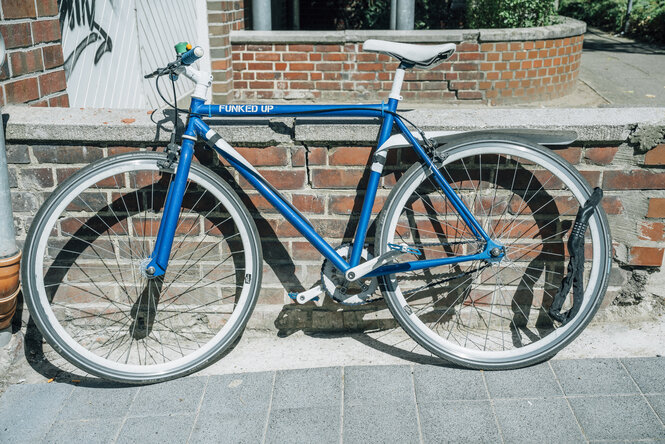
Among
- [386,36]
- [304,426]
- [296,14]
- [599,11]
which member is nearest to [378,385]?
[304,426]

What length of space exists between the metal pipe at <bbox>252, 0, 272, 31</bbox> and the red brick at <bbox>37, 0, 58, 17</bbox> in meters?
4.54

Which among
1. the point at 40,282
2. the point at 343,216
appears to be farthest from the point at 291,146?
the point at 40,282

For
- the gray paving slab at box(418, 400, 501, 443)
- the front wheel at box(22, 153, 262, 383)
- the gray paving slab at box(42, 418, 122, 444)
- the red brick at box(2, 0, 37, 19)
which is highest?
the red brick at box(2, 0, 37, 19)

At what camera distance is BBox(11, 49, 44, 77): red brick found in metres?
2.81

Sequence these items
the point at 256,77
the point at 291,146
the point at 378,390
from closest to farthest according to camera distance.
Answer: the point at 378,390 → the point at 291,146 → the point at 256,77

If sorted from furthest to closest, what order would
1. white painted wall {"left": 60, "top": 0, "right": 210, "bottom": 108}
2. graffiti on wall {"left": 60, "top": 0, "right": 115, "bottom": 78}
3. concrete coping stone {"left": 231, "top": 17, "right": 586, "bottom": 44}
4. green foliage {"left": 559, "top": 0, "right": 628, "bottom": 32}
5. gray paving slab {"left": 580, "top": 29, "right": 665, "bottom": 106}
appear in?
green foliage {"left": 559, "top": 0, "right": 628, "bottom": 32} < gray paving slab {"left": 580, "top": 29, "right": 665, "bottom": 106} < concrete coping stone {"left": 231, "top": 17, "right": 586, "bottom": 44} < white painted wall {"left": 60, "top": 0, "right": 210, "bottom": 108} < graffiti on wall {"left": 60, "top": 0, "right": 115, "bottom": 78}

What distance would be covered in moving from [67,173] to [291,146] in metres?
0.98

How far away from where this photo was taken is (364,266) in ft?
8.86

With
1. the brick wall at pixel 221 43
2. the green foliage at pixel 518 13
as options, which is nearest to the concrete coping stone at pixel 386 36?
the brick wall at pixel 221 43

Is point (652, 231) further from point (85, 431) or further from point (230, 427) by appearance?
point (85, 431)

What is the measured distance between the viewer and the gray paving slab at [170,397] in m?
2.56

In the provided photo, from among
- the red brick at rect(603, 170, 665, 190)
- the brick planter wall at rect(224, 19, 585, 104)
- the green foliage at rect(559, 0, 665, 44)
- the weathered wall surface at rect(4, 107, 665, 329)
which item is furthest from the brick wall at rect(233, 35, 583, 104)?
the green foliage at rect(559, 0, 665, 44)

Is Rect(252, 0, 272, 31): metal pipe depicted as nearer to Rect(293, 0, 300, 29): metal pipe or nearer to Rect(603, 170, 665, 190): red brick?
Rect(293, 0, 300, 29): metal pipe

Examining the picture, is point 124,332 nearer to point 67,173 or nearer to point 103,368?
point 103,368
